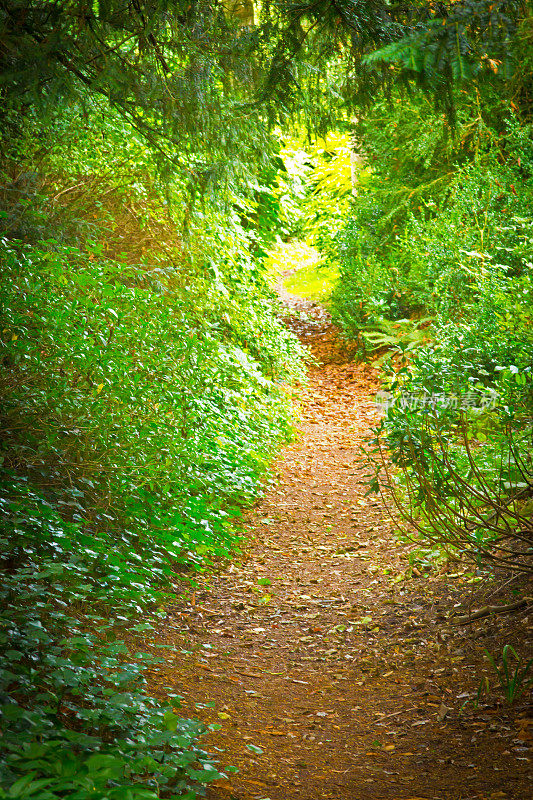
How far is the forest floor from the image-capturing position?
3.06 metres

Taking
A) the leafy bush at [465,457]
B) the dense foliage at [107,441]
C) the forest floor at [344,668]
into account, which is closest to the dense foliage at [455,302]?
the leafy bush at [465,457]

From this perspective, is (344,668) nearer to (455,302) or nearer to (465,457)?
(465,457)

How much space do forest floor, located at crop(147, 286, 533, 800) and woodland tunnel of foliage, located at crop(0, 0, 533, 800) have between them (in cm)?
32

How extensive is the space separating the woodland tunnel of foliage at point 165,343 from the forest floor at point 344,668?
317mm

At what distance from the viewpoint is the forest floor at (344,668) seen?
10.0ft

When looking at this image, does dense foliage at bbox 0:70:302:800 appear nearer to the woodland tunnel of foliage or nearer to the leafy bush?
the woodland tunnel of foliage

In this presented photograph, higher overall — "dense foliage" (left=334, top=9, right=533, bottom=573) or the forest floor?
"dense foliage" (left=334, top=9, right=533, bottom=573)

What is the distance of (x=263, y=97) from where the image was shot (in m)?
4.72

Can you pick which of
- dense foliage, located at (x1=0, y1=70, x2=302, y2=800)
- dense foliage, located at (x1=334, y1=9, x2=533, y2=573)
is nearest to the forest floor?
dense foliage, located at (x1=0, y1=70, x2=302, y2=800)

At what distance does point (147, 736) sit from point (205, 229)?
6.34 meters

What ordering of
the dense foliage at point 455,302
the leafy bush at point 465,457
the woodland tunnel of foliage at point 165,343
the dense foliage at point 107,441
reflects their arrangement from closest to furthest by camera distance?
1. the dense foliage at point 107,441
2. the woodland tunnel of foliage at point 165,343
3. the leafy bush at point 465,457
4. the dense foliage at point 455,302

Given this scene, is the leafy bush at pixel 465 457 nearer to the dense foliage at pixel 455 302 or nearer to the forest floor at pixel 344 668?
the dense foliage at pixel 455 302

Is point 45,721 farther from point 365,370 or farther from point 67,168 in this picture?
point 365,370

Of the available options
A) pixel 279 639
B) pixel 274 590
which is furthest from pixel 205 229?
pixel 279 639
